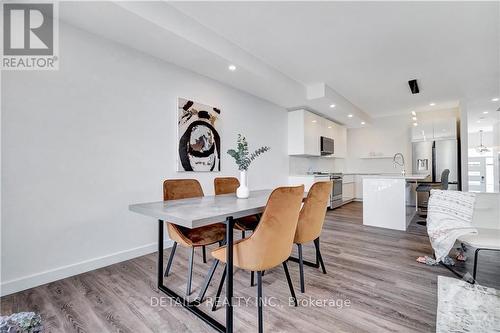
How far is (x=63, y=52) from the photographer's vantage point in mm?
2207

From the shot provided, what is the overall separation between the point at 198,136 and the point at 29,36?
188 centimetres

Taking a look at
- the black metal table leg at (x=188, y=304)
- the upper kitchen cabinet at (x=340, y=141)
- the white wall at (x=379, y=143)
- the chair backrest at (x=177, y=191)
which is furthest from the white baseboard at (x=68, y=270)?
the white wall at (x=379, y=143)

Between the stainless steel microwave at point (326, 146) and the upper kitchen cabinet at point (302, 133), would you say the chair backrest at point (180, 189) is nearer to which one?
the upper kitchen cabinet at point (302, 133)

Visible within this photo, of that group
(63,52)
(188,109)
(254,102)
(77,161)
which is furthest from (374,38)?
(77,161)

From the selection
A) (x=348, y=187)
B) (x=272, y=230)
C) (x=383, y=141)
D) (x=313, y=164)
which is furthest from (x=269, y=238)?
(x=383, y=141)

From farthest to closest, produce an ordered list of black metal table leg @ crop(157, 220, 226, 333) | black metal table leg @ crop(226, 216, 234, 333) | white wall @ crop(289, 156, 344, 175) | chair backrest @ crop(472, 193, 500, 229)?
white wall @ crop(289, 156, 344, 175)
chair backrest @ crop(472, 193, 500, 229)
black metal table leg @ crop(157, 220, 226, 333)
black metal table leg @ crop(226, 216, 234, 333)

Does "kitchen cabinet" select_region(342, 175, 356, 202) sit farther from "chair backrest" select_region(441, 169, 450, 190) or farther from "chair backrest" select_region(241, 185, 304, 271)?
"chair backrest" select_region(241, 185, 304, 271)

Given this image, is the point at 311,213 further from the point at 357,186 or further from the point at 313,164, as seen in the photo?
the point at 357,186

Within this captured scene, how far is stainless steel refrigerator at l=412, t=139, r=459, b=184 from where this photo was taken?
541 centimetres

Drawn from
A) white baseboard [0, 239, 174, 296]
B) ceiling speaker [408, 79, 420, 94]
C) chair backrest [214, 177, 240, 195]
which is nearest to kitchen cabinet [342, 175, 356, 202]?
ceiling speaker [408, 79, 420, 94]

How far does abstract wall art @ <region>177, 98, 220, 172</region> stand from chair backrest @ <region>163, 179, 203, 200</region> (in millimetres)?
790

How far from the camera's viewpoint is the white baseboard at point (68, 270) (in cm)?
190

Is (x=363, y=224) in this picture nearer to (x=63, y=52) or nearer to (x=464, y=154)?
(x=464, y=154)

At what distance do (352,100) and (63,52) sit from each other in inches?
199
